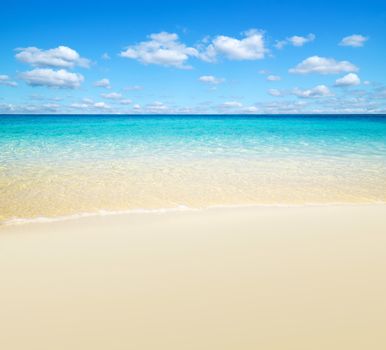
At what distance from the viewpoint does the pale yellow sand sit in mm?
2709

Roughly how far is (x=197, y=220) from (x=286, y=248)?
1880mm

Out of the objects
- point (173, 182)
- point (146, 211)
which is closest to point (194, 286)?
point (146, 211)

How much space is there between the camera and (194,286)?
3449 mm

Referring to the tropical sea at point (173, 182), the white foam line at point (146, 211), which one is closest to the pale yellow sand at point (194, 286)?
the white foam line at point (146, 211)

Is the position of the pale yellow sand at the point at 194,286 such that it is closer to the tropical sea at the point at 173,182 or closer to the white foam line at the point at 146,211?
the white foam line at the point at 146,211

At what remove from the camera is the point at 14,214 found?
20.2ft

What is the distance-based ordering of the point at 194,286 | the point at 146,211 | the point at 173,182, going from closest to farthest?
the point at 194,286 < the point at 146,211 < the point at 173,182

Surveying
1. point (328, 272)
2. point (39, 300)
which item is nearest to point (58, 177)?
point (39, 300)

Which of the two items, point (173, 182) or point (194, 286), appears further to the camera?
point (173, 182)

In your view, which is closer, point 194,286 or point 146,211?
point 194,286

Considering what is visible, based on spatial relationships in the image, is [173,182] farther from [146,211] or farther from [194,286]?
[194,286]

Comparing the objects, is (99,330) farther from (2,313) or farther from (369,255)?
(369,255)

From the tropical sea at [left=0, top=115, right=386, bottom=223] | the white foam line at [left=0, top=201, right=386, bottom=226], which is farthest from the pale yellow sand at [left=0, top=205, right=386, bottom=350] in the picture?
the tropical sea at [left=0, top=115, right=386, bottom=223]

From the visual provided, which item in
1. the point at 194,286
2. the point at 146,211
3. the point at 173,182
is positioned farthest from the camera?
the point at 173,182
